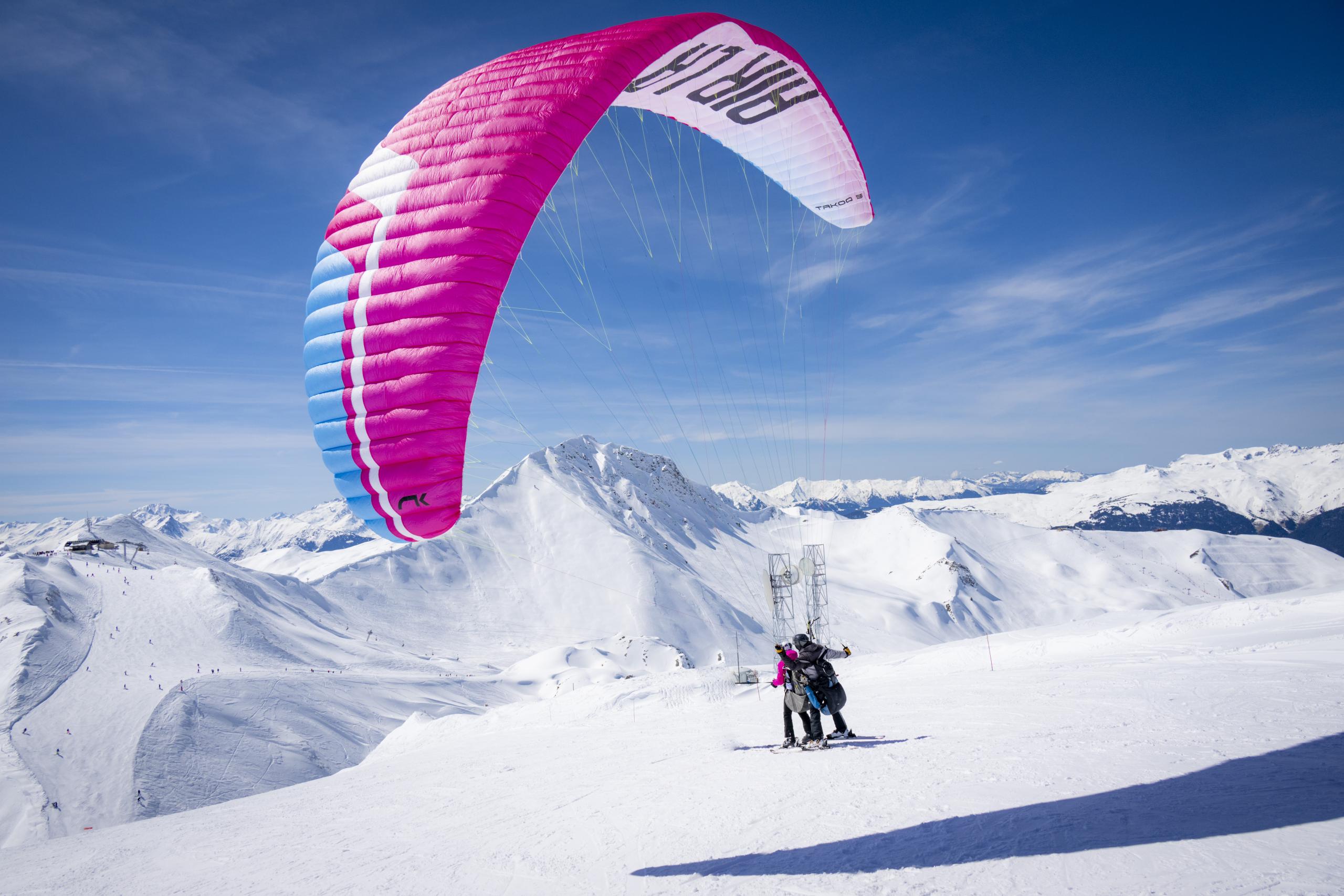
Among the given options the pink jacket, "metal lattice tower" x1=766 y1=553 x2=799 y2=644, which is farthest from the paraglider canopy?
"metal lattice tower" x1=766 y1=553 x2=799 y2=644

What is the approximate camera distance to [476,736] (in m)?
14.6

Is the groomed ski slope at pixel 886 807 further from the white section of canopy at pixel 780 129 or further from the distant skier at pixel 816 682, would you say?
the white section of canopy at pixel 780 129

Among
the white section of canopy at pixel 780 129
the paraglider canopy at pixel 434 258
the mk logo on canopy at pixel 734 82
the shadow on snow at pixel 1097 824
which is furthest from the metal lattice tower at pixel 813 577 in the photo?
the paraglider canopy at pixel 434 258

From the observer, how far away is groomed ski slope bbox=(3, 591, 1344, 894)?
374 cm

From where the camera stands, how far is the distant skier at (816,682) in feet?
23.4

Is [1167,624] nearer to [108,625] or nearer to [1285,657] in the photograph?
[1285,657]

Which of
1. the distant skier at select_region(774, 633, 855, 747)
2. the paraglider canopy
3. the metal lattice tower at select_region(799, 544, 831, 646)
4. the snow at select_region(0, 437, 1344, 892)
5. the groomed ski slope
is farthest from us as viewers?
the metal lattice tower at select_region(799, 544, 831, 646)

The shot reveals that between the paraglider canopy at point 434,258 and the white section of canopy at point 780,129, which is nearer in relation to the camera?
the paraglider canopy at point 434,258

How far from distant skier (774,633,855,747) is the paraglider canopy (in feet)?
13.2

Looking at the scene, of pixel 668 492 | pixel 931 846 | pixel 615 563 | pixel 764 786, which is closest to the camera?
pixel 931 846

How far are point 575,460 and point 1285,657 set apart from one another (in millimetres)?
99054

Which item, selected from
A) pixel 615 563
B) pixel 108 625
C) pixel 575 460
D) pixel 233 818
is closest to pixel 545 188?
pixel 233 818

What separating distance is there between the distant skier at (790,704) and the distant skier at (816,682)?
0.17 ft

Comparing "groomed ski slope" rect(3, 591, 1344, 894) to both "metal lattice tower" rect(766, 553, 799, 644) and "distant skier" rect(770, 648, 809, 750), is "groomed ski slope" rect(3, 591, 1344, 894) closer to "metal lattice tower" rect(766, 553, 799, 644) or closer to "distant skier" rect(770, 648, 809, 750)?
"distant skier" rect(770, 648, 809, 750)
